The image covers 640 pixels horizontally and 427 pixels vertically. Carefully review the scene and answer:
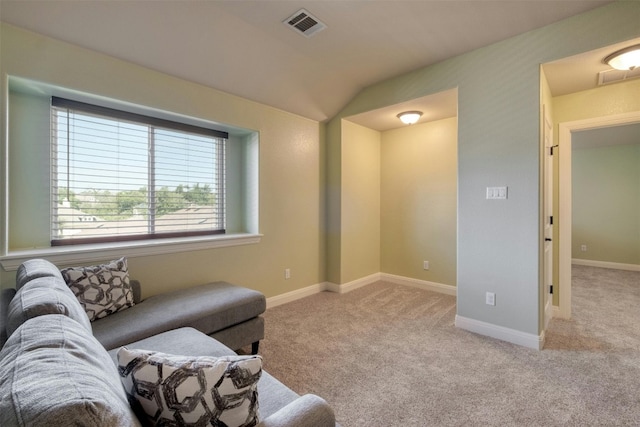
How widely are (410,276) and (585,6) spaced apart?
11.2 ft

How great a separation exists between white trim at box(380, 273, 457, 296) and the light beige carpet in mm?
631

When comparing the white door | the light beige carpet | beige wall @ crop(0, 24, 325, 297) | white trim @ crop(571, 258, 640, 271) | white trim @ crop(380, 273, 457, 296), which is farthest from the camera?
white trim @ crop(571, 258, 640, 271)

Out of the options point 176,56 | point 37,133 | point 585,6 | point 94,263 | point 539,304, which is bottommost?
point 539,304

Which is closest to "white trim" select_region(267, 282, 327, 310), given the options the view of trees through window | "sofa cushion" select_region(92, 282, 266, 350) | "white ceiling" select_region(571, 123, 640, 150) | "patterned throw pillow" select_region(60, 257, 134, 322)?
"sofa cushion" select_region(92, 282, 266, 350)

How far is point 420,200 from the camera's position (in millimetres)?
4297

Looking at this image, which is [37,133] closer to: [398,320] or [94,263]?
[94,263]

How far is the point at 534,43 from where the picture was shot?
2480 mm

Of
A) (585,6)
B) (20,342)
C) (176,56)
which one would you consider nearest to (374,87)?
(585,6)

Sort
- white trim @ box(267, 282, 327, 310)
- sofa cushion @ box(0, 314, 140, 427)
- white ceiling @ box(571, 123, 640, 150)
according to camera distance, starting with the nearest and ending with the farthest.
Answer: sofa cushion @ box(0, 314, 140, 427) → white trim @ box(267, 282, 327, 310) → white ceiling @ box(571, 123, 640, 150)

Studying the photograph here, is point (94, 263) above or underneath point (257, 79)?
underneath

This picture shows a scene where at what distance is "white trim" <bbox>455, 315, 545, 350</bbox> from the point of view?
249 centimetres

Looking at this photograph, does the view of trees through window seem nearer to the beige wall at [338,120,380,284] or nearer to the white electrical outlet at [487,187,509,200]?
the beige wall at [338,120,380,284]

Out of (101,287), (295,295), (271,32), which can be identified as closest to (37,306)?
(101,287)

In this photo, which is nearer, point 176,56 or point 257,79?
point 176,56
